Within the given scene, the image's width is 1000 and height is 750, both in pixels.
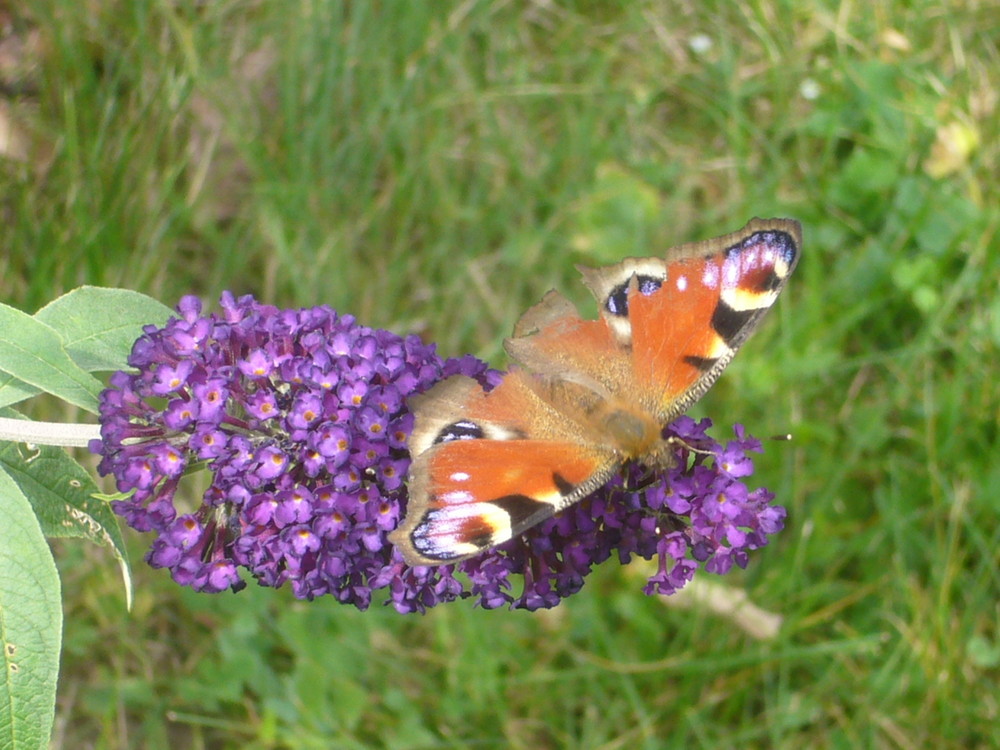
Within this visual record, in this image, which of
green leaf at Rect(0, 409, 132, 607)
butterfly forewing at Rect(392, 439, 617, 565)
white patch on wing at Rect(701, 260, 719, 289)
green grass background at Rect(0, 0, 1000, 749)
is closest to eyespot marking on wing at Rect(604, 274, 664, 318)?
white patch on wing at Rect(701, 260, 719, 289)

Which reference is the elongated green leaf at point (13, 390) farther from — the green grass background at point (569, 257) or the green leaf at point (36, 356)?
the green grass background at point (569, 257)

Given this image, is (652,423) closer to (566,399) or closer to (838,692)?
(566,399)

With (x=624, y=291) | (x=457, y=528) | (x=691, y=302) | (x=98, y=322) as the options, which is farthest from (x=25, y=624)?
(x=691, y=302)

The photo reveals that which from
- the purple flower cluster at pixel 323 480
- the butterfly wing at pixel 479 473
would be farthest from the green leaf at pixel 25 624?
the butterfly wing at pixel 479 473

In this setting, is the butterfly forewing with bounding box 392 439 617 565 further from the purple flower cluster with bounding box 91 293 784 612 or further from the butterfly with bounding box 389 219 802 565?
the purple flower cluster with bounding box 91 293 784 612

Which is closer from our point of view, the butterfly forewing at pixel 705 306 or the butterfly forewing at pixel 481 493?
the butterfly forewing at pixel 481 493

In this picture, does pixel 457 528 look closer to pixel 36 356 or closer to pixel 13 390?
pixel 36 356
